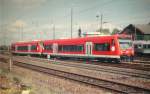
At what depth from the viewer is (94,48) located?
23.9 meters

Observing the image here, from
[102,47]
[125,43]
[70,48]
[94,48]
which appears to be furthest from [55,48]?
[125,43]

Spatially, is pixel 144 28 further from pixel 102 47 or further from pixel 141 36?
pixel 102 47

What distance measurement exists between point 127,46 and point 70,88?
12379 mm

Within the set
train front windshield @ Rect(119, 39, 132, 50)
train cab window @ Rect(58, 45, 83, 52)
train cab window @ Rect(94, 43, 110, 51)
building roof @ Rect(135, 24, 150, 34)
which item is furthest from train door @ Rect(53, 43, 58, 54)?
building roof @ Rect(135, 24, 150, 34)

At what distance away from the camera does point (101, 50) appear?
22766 mm

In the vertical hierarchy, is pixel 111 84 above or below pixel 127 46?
below

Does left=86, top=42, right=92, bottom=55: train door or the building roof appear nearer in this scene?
left=86, top=42, right=92, bottom=55: train door

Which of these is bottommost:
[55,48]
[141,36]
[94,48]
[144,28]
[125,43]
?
[94,48]

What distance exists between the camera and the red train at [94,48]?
21.4 meters

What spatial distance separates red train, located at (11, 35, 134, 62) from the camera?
21375 millimetres

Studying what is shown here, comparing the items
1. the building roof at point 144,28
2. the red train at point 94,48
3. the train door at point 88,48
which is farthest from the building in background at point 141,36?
the train door at point 88,48

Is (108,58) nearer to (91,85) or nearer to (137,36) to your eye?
(91,85)

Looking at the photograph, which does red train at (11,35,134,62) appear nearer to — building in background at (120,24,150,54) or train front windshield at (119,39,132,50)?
train front windshield at (119,39,132,50)

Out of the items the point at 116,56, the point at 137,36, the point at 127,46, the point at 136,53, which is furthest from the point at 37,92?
the point at 137,36
